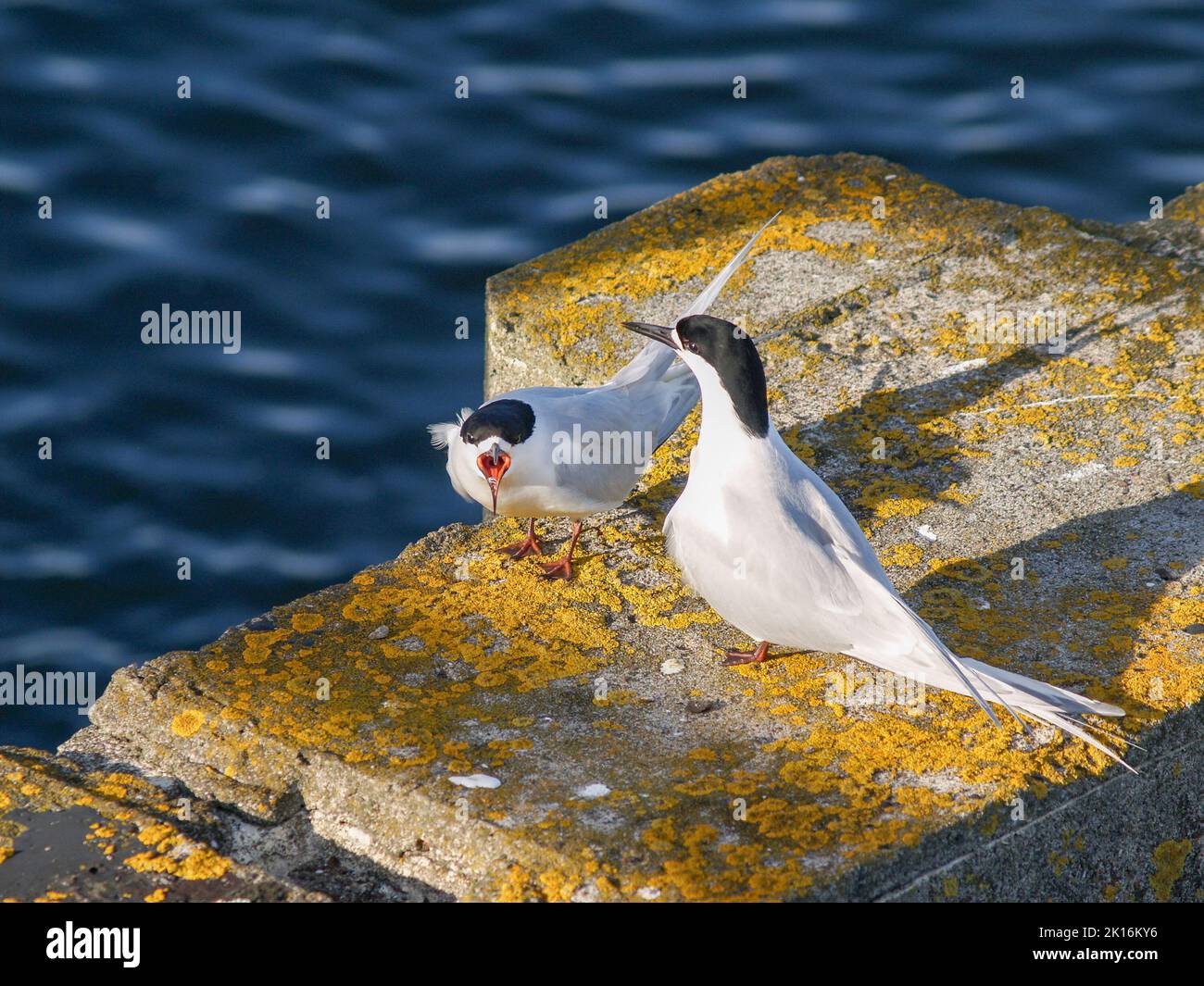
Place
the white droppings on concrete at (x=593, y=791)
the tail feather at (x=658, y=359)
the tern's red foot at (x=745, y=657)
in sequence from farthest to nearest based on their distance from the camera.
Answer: the tail feather at (x=658, y=359) < the tern's red foot at (x=745, y=657) < the white droppings on concrete at (x=593, y=791)

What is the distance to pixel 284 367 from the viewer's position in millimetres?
6410

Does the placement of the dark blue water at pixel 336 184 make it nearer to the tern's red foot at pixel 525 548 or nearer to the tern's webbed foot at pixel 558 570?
the tern's red foot at pixel 525 548

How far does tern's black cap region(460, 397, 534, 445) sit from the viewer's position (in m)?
3.60

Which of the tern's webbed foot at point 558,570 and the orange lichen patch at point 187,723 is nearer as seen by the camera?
the orange lichen patch at point 187,723

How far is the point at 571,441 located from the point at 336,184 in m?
4.05

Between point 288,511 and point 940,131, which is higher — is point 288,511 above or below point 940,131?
below

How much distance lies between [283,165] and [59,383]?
5.66ft

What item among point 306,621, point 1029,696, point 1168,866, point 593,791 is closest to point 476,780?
point 593,791

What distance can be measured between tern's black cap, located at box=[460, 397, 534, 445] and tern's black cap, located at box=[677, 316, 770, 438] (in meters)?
0.63

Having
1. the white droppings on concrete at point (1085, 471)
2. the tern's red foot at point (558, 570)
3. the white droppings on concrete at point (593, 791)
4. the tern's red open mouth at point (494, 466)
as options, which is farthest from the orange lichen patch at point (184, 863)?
the white droppings on concrete at point (1085, 471)

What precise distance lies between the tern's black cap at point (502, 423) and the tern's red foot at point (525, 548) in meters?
0.23

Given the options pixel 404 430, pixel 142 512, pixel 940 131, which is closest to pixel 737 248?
pixel 404 430

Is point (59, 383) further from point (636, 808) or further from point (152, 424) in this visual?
point (636, 808)

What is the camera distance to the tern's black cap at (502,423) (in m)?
3.60
